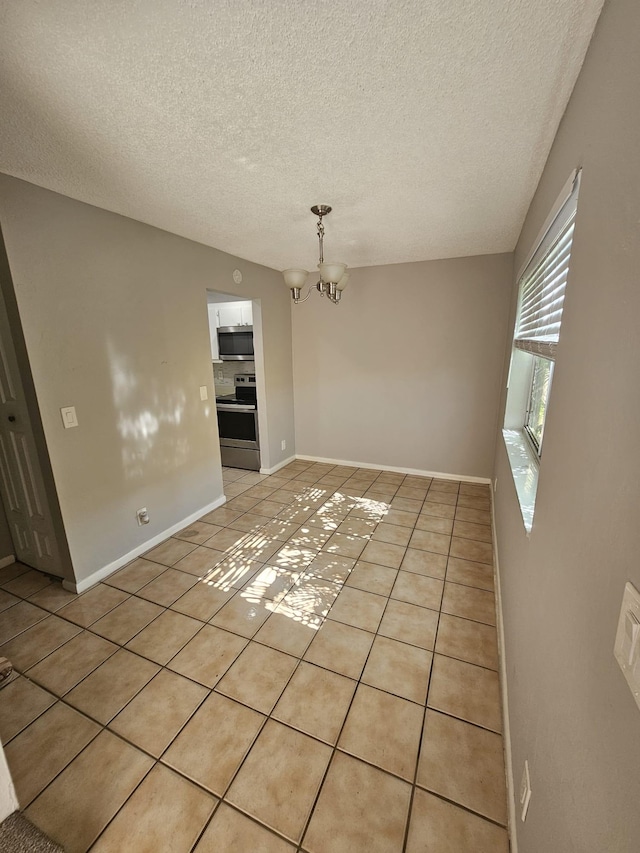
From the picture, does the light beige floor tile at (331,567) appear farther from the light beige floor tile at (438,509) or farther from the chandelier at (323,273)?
the chandelier at (323,273)

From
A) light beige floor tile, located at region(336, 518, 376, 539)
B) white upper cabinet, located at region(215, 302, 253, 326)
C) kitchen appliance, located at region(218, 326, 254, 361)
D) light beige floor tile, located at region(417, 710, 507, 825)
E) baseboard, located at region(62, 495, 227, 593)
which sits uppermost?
white upper cabinet, located at region(215, 302, 253, 326)

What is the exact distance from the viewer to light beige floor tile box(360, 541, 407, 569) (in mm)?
2477

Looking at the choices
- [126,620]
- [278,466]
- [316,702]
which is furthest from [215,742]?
[278,466]

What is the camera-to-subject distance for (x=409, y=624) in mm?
1932

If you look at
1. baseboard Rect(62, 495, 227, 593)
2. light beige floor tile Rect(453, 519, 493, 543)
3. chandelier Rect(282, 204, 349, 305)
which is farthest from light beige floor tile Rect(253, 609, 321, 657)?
chandelier Rect(282, 204, 349, 305)

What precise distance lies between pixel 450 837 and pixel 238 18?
8.16 feet

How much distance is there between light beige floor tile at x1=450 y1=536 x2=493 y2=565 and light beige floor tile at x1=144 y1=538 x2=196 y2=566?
201 cm

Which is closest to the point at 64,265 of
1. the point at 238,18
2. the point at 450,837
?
the point at 238,18

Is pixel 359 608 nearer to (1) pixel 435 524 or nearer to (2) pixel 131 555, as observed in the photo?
(1) pixel 435 524

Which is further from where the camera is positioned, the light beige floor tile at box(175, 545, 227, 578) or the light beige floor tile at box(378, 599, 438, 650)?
the light beige floor tile at box(175, 545, 227, 578)

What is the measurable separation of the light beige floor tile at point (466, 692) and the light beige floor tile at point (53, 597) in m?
2.14

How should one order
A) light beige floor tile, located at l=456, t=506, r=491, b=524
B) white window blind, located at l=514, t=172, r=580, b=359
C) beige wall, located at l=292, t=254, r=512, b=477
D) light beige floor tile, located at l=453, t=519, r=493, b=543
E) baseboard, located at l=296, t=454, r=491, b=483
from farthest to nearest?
baseboard, located at l=296, t=454, r=491, b=483 → beige wall, located at l=292, t=254, r=512, b=477 → light beige floor tile, located at l=456, t=506, r=491, b=524 → light beige floor tile, located at l=453, t=519, r=493, b=543 → white window blind, located at l=514, t=172, r=580, b=359

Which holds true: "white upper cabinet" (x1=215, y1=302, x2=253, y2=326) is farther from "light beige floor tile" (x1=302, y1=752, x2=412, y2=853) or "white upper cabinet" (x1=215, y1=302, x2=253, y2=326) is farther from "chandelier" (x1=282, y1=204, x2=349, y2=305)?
"light beige floor tile" (x1=302, y1=752, x2=412, y2=853)

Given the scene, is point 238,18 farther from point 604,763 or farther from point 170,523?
point 170,523
